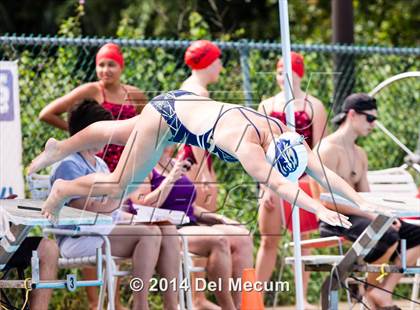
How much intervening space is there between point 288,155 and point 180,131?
85cm

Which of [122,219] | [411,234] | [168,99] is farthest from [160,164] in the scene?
[411,234]

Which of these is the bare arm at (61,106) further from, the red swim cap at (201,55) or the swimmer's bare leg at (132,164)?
the swimmer's bare leg at (132,164)

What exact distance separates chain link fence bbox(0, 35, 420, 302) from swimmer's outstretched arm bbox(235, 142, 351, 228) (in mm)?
2718

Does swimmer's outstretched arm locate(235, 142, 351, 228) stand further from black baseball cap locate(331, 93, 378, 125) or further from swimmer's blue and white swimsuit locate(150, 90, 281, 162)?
black baseball cap locate(331, 93, 378, 125)

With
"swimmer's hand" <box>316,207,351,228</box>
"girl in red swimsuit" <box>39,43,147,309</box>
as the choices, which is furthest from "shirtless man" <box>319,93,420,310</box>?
"swimmer's hand" <box>316,207,351,228</box>

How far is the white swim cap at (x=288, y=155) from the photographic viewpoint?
5816mm

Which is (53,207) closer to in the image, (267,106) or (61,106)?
(61,106)

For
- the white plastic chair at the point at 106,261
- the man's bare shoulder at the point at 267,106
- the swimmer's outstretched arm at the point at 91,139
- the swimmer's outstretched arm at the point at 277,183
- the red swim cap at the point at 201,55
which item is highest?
the red swim cap at the point at 201,55

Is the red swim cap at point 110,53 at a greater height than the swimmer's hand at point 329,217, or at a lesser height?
greater

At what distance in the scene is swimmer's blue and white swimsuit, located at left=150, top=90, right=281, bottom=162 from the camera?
6.20m

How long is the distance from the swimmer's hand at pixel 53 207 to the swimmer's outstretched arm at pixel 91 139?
0.37 meters

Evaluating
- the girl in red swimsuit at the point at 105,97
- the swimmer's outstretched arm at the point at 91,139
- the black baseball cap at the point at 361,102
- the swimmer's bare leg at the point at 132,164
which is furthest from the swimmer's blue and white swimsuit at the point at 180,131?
the black baseball cap at the point at 361,102

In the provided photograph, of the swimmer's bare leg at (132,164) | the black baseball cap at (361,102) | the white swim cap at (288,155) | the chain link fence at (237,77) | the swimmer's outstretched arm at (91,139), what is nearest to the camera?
the white swim cap at (288,155)

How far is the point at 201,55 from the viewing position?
8.37 m
